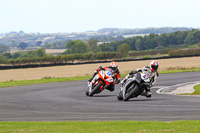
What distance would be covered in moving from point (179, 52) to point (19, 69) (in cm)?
3664

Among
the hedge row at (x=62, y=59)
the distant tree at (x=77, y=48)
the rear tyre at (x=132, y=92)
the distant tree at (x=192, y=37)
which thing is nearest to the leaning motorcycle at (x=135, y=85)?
the rear tyre at (x=132, y=92)

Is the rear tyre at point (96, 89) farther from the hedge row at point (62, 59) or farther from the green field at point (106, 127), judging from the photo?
the hedge row at point (62, 59)

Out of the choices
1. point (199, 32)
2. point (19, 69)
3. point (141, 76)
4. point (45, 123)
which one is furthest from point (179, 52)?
point (199, 32)

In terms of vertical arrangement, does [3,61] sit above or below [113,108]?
below

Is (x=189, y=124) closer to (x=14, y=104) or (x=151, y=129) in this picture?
(x=151, y=129)

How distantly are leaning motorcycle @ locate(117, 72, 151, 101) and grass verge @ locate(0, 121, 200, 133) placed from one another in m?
6.41

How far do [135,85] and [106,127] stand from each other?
25.0 feet

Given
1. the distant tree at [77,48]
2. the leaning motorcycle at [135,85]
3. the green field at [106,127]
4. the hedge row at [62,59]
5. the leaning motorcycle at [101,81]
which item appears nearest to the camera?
the green field at [106,127]

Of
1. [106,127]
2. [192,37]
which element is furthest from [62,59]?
[192,37]

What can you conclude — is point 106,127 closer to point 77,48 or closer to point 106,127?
point 106,127

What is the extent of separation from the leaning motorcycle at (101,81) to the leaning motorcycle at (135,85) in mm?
2721

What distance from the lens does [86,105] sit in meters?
18.0

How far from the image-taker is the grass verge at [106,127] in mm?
10617

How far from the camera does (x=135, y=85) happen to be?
18766 millimetres
